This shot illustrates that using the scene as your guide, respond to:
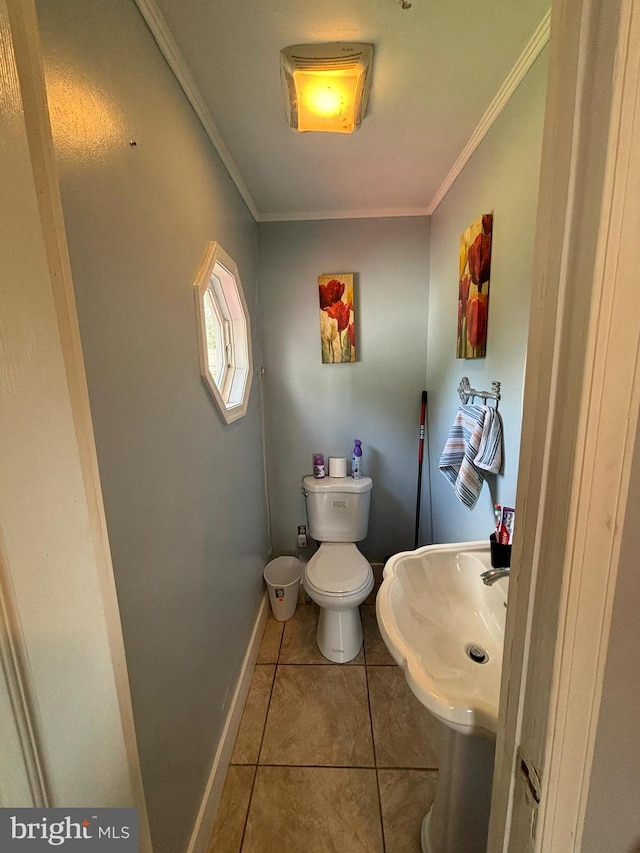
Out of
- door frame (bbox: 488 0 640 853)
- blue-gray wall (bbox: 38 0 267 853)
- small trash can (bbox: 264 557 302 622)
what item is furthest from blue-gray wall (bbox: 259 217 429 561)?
door frame (bbox: 488 0 640 853)

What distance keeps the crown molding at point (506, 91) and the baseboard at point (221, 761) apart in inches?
91.4

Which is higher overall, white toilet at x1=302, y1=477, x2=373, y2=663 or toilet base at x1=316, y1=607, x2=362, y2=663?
white toilet at x1=302, y1=477, x2=373, y2=663

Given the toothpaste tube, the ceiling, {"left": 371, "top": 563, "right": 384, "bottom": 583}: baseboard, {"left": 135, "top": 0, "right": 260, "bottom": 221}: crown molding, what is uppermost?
the ceiling

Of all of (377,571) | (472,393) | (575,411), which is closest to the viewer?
(575,411)

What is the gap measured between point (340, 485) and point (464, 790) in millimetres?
1355

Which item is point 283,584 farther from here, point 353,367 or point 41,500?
point 41,500

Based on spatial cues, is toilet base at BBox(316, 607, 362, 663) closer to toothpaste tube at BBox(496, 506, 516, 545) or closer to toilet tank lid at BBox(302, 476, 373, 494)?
toilet tank lid at BBox(302, 476, 373, 494)

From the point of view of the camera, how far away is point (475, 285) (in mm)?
1312

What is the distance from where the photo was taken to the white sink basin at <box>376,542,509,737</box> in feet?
2.35

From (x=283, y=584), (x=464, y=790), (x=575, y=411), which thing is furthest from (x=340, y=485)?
(x=575, y=411)

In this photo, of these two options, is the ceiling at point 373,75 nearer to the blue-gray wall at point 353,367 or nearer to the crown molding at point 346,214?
the crown molding at point 346,214

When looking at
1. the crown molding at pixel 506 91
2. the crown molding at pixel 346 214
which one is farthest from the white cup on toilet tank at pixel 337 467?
the crown molding at pixel 506 91

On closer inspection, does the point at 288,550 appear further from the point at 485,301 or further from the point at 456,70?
the point at 456,70

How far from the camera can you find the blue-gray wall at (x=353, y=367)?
6.64 ft
